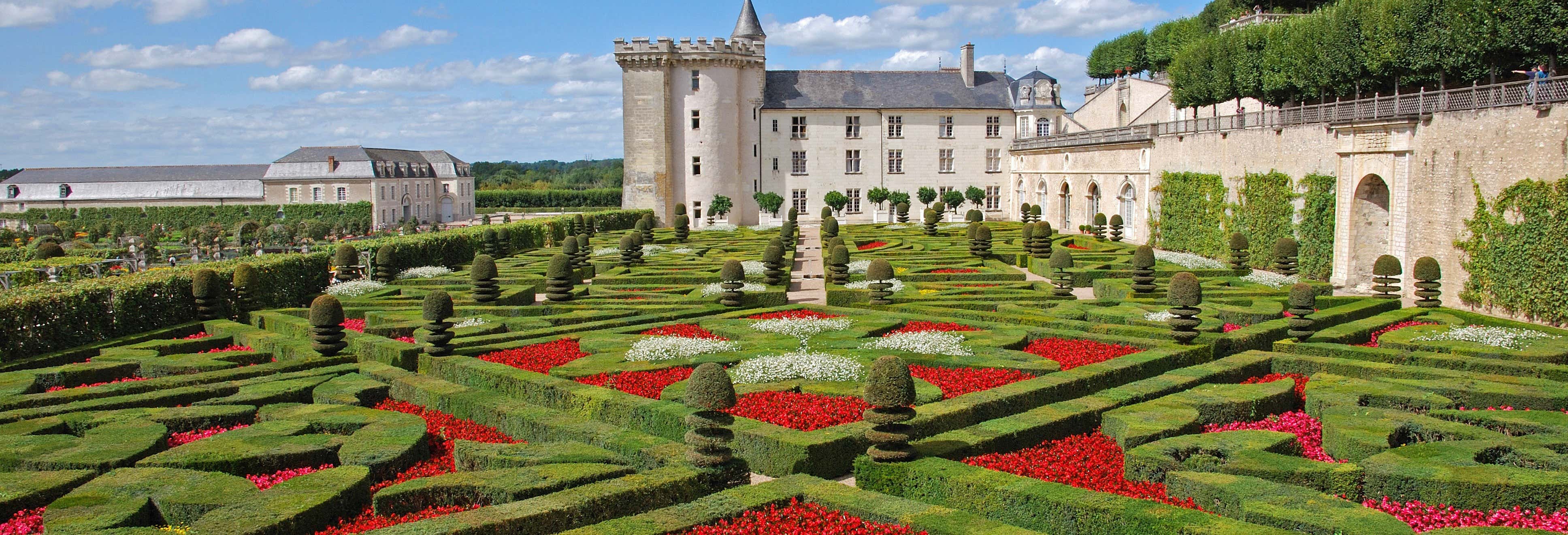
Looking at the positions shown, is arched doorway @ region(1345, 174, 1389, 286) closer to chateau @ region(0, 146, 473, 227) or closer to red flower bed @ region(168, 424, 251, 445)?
red flower bed @ region(168, 424, 251, 445)

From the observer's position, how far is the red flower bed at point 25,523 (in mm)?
8352

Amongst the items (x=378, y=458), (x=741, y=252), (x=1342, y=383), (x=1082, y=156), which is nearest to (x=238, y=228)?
(x=741, y=252)

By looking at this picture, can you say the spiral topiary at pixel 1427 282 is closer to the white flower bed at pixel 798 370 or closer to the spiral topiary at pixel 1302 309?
the spiral topiary at pixel 1302 309

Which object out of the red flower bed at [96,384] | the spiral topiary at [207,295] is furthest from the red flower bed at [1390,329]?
the spiral topiary at [207,295]

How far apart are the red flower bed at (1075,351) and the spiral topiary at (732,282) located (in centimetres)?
631

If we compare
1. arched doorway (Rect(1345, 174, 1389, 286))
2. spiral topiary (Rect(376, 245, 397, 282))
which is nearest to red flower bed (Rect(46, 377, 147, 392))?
spiral topiary (Rect(376, 245, 397, 282))

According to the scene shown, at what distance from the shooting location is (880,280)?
790 inches

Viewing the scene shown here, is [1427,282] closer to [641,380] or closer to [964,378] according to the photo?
[964,378]

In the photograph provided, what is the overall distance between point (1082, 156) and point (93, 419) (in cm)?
3915

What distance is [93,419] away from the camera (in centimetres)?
1138

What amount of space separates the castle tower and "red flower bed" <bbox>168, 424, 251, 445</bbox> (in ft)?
132

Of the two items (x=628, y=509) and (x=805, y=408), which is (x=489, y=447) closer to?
(x=628, y=509)

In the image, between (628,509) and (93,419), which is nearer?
(628,509)

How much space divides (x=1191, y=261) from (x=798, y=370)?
17851mm
